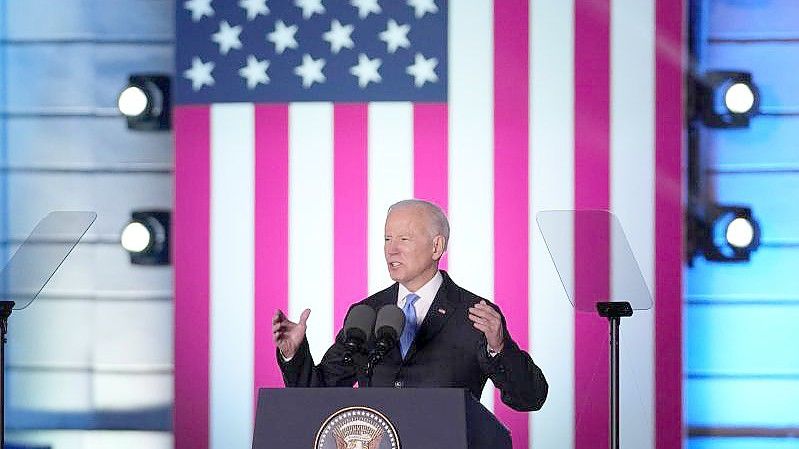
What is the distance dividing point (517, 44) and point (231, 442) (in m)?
1.81

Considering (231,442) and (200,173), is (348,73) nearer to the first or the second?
(200,173)

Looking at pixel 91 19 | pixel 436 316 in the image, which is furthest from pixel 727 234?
pixel 91 19

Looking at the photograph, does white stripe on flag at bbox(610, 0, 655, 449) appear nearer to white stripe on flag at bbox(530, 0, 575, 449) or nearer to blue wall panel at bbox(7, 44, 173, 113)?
white stripe on flag at bbox(530, 0, 575, 449)

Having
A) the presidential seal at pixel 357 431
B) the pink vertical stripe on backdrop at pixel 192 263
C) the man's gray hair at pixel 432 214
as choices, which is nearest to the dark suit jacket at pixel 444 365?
the man's gray hair at pixel 432 214

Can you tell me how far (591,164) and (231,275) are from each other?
138cm

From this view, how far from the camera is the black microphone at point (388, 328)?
2295 mm

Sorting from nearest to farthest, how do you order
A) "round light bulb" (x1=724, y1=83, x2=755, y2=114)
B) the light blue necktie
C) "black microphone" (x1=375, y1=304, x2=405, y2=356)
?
"black microphone" (x1=375, y1=304, x2=405, y2=356) → the light blue necktie → "round light bulb" (x1=724, y1=83, x2=755, y2=114)

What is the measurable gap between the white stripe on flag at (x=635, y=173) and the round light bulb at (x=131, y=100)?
5.68 feet

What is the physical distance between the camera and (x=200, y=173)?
4.38m

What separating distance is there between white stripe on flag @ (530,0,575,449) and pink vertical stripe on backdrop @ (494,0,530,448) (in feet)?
0.09

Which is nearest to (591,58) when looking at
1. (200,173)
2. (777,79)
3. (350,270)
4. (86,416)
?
(777,79)

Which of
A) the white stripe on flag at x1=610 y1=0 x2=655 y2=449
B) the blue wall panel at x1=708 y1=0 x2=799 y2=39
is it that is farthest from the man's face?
the blue wall panel at x1=708 y1=0 x2=799 y2=39

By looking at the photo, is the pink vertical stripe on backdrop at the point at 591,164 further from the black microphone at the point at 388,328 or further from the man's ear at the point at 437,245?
the black microphone at the point at 388,328

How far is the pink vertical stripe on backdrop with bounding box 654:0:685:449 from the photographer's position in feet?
13.8
